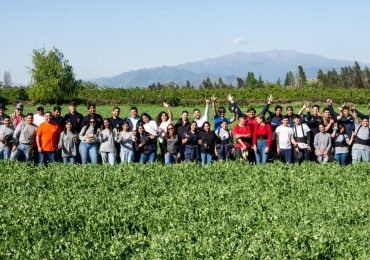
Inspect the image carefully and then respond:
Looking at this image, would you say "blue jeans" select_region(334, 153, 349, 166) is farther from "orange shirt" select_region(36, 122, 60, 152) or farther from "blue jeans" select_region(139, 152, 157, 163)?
"orange shirt" select_region(36, 122, 60, 152)

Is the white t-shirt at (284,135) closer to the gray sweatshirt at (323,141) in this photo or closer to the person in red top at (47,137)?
the gray sweatshirt at (323,141)

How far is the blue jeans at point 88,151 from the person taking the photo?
16.7 meters

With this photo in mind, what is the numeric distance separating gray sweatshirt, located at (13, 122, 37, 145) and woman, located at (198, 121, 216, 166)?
577 centimetres

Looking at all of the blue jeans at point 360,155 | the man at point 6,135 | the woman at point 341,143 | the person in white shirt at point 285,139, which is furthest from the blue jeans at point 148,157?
the blue jeans at point 360,155

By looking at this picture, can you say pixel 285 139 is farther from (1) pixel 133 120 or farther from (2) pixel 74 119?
(2) pixel 74 119

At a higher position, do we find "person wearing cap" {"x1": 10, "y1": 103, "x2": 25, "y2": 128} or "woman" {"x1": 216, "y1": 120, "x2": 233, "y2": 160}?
"person wearing cap" {"x1": 10, "y1": 103, "x2": 25, "y2": 128}

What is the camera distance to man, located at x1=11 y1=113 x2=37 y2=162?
1653 cm

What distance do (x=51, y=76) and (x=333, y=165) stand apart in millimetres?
57360

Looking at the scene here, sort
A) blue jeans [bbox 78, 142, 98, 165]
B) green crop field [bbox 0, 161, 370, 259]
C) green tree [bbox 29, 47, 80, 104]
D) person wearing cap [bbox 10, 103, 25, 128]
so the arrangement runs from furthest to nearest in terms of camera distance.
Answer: green tree [bbox 29, 47, 80, 104]
person wearing cap [bbox 10, 103, 25, 128]
blue jeans [bbox 78, 142, 98, 165]
green crop field [bbox 0, 161, 370, 259]

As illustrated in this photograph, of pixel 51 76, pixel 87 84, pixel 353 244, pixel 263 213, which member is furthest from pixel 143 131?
pixel 87 84

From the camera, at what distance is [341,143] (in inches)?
660

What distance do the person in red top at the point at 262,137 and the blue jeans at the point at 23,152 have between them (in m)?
7.89

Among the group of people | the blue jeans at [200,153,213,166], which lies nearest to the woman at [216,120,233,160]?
the group of people

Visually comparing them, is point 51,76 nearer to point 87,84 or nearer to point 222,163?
point 222,163
